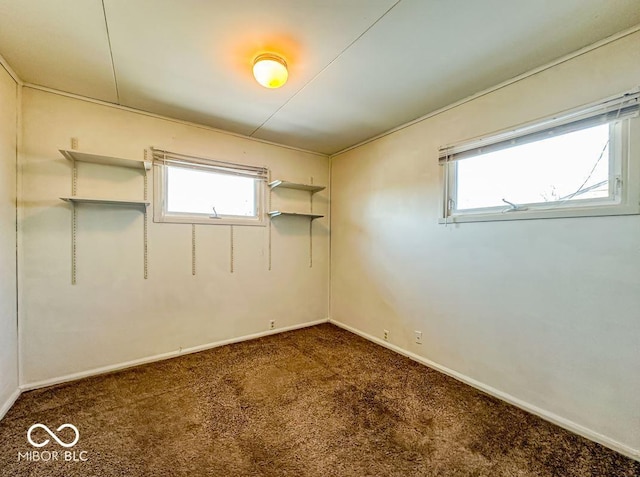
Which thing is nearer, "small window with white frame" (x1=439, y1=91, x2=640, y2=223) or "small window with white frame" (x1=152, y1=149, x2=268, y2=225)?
"small window with white frame" (x1=439, y1=91, x2=640, y2=223)

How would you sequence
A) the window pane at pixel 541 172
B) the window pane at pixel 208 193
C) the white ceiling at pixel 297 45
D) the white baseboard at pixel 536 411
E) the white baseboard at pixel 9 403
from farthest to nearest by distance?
the window pane at pixel 208 193 → the white baseboard at pixel 9 403 → the window pane at pixel 541 172 → the white baseboard at pixel 536 411 → the white ceiling at pixel 297 45

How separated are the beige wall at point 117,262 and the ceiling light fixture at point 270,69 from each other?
142cm

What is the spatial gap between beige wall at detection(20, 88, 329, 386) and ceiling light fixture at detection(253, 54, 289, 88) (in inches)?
56.1

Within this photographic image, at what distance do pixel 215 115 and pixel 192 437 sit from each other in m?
2.73

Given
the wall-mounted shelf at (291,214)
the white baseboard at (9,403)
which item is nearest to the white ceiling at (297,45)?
the wall-mounted shelf at (291,214)

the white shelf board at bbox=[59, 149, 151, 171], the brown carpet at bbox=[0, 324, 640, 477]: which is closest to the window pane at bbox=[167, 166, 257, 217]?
the white shelf board at bbox=[59, 149, 151, 171]

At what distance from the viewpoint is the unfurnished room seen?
1.55 m

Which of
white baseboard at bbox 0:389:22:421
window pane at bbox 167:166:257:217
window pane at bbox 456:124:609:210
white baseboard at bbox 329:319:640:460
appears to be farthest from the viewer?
window pane at bbox 167:166:257:217

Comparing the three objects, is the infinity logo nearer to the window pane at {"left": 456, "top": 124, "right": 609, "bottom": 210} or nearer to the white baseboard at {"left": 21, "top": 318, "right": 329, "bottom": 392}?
the white baseboard at {"left": 21, "top": 318, "right": 329, "bottom": 392}

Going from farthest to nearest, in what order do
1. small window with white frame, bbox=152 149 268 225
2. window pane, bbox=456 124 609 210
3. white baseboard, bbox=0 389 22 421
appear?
1. small window with white frame, bbox=152 149 268 225
2. white baseboard, bbox=0 389 22 421
3. window pane, bbox=456 124 609 210

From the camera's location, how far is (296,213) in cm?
337

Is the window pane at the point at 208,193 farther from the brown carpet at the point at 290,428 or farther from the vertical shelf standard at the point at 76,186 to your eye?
the brown carpet at the point at 290,428

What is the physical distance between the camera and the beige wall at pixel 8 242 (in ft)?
6.16

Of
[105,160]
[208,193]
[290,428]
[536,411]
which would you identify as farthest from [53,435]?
[536,411]
